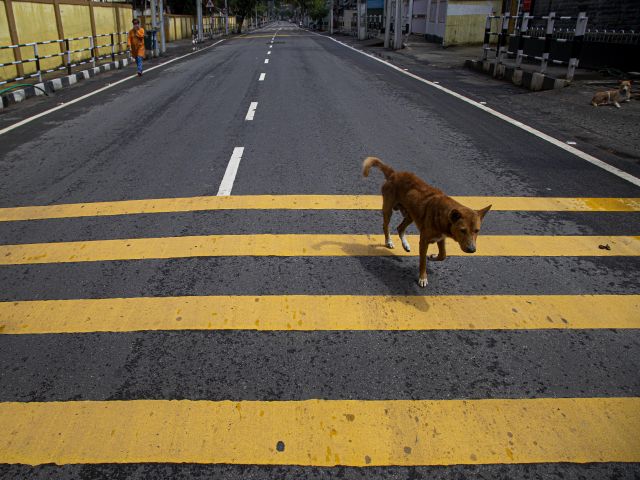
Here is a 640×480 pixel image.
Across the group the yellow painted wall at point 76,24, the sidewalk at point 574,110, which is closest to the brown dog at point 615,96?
the sidewalk at point 574,110

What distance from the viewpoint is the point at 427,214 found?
376 cm

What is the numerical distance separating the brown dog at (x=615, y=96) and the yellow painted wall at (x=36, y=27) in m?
17.7

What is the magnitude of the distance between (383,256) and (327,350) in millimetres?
1434

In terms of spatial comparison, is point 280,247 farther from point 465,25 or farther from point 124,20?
point 465,25

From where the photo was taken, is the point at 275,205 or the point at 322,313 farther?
the point at 275,205

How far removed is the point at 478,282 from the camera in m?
3.95

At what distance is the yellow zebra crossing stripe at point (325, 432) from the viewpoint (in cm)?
239

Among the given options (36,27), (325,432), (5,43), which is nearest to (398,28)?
(36,27)

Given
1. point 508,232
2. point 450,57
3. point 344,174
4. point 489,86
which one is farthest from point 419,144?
point 450,57

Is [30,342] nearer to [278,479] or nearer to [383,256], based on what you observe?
[278,479]

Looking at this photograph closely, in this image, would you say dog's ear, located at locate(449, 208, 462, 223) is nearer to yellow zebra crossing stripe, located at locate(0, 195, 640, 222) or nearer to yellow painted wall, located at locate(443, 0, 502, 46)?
yellow zebra crossing stripe, located at locate(0, 195, 640, 222)

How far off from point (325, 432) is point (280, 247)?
2.22 metres

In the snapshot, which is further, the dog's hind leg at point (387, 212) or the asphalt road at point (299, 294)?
the dog's hind leg at point (387, 212)

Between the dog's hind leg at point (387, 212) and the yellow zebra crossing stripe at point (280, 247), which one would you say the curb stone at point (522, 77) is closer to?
the yellow zebra crossing stripe at point (280, 247)
